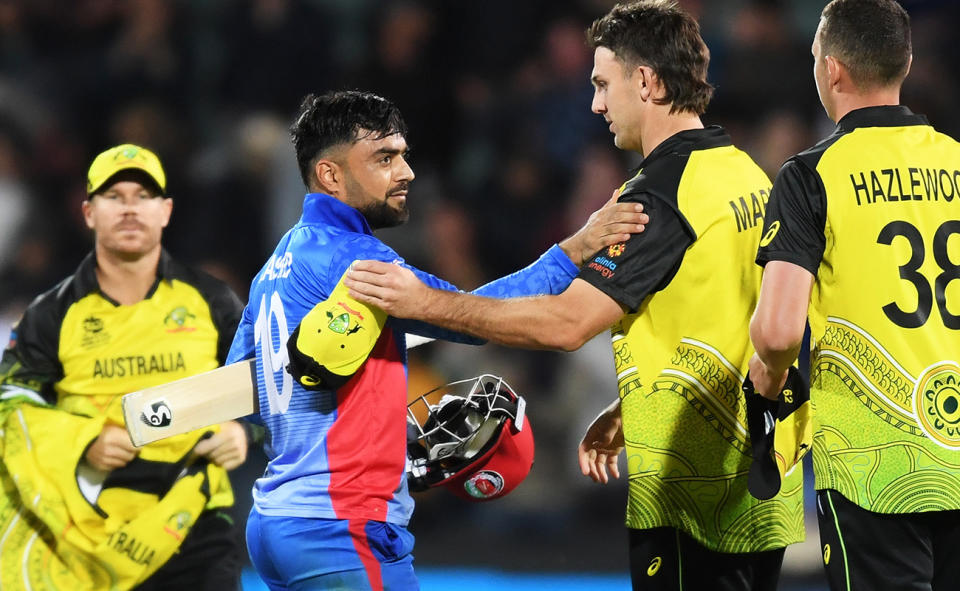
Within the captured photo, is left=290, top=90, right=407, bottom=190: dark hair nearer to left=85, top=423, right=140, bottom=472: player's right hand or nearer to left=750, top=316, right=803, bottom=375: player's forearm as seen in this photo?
left=750, top=316, right=803, bottom=375: player's forearm

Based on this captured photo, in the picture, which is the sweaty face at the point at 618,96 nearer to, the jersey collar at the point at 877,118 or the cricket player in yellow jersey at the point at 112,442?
the jersey collar at the point at 877,118

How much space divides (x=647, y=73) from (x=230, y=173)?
6128mm

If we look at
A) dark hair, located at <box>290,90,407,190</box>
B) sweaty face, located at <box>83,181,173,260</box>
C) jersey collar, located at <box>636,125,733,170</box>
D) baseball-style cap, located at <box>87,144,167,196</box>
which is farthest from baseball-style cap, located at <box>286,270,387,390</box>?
baseball-style cap, located at <box>87,144,167,196</box>

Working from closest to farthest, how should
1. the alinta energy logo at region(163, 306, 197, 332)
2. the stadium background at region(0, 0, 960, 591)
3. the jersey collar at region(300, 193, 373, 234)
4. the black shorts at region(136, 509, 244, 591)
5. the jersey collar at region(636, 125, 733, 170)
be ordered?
the jersey collar at region(636, 125, 733, 170) < the jersey collar at region(300, 193, 373, 234) < the black shorts at region(136, 509, 244, 591) < the alinta energy logo at region(163, 306, 197, 332) < the stadium background at region(0, 0, 960, 591)

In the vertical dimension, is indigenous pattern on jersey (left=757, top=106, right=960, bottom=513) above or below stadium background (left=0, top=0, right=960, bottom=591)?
below

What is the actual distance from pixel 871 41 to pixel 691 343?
93 centimetres

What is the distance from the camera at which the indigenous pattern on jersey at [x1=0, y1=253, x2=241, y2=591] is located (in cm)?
476

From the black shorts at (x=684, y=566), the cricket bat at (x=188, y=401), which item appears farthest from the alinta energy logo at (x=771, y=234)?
the cricket bat at (x=188, y=401)

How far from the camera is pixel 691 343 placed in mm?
3369

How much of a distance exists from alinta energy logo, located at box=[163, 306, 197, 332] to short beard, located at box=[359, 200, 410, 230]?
4.99 ft

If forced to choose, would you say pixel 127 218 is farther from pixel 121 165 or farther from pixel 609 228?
pixel 609 228

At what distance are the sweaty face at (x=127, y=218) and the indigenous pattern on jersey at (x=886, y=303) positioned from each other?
2.77 m

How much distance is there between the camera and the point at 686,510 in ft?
11.1

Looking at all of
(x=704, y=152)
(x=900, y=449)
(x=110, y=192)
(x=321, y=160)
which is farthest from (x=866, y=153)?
(x=110, y=192)
